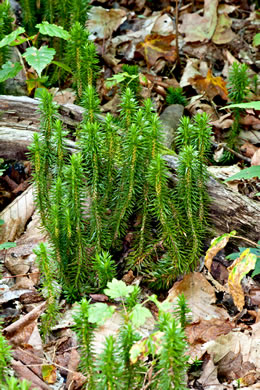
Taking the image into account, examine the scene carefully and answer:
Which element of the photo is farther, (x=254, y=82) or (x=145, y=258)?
(x=254, y=82)

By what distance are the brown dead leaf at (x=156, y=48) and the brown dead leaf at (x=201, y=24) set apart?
1.17 ft

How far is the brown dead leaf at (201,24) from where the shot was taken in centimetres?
582

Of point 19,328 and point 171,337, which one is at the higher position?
point 171,337

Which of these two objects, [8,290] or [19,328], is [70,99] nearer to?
[8,290]

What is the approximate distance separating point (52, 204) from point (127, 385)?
4.27 feet

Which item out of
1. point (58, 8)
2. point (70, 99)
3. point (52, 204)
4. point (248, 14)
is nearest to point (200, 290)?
point (52, 204)

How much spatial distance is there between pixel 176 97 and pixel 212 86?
0.52 m

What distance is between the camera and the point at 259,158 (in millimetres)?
4148

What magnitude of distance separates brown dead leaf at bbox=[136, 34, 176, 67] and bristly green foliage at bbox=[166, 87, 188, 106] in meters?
0.76

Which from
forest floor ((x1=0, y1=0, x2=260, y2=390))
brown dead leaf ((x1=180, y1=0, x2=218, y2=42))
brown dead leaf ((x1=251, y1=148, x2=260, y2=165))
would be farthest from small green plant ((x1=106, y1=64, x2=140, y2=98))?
brown dead leaf ((x1=180, y1=0, x2=218, y2=42))

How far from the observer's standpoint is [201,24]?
593cm

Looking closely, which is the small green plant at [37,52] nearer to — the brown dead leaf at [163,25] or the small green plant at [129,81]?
the small green plant at [129,81]

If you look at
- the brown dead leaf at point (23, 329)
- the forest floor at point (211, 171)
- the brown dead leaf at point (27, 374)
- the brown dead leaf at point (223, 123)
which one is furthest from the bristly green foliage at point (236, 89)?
the brown dead leaf at point (27, 374)

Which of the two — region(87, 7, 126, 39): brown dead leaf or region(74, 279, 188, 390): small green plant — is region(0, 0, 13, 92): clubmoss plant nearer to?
region(87, 7, 126, 39): brown dead leaf
